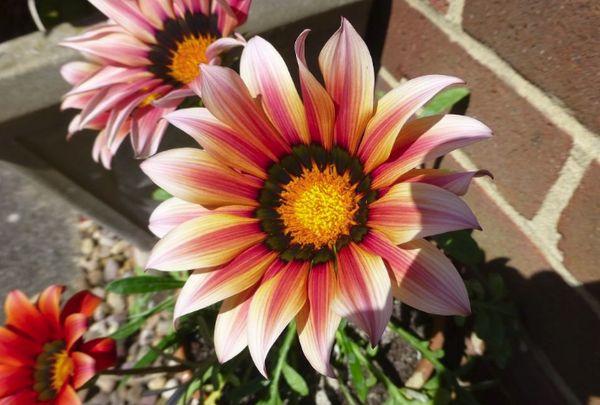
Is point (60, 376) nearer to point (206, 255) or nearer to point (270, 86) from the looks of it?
point (206, 255)

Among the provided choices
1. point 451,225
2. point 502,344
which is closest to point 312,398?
point 502,344

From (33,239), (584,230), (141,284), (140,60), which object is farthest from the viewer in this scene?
(33,239)

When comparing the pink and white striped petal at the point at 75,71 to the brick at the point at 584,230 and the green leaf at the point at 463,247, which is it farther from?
the brick at the point at 584,230

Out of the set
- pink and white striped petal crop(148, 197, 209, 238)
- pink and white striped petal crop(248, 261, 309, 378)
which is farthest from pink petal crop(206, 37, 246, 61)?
pink and white striped petal crop(248, 261, 309, 378)

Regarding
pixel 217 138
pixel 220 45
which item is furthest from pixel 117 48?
pixel 217 138

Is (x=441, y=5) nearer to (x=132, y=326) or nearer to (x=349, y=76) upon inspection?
(x=349, y=76)

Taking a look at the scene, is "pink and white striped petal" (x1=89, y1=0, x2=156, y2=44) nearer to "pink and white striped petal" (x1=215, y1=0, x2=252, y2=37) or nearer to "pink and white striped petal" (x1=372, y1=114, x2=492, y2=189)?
"pink and white striped petal" (x1=215, y1=0, x2=252, y2=37)
